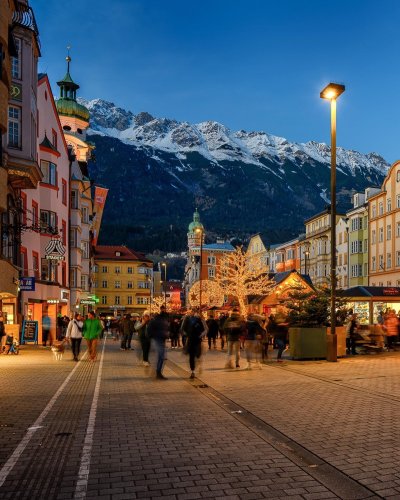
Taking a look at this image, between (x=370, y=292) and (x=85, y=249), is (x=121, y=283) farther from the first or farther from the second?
(x=370, y=292)

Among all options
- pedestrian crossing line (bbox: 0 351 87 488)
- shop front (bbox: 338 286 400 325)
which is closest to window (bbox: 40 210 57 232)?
shop front (bbox: 338 286 400 325)

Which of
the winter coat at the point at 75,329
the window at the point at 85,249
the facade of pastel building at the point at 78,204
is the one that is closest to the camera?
the winter coat at the point at 75,329

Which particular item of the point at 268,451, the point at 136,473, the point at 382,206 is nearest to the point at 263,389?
the point at 268,451

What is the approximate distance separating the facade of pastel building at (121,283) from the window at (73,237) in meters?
60.7

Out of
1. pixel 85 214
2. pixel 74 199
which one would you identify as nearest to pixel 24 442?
pixel 74 199

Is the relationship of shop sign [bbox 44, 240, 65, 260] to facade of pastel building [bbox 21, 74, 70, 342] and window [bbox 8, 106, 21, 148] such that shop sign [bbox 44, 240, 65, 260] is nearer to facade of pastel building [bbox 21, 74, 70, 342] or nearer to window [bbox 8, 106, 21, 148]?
facade of pastel building [bbox 21, 74, 70, 342]

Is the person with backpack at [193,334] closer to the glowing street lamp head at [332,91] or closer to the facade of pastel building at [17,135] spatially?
the glowing street lamp head at [332,91]

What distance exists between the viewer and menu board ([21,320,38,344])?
2930 cm

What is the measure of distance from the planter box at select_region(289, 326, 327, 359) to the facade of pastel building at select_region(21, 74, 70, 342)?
1808 cm

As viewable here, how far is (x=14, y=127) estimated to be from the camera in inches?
1070

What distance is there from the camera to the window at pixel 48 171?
125ft

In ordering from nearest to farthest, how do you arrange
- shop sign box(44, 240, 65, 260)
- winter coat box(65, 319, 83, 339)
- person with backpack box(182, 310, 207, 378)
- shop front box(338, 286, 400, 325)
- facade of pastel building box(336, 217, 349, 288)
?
1. person with backpack box(182, 310, 207, 378)
2. winter coat box(65, 319, 83, 339)
3. shop front box(338, 286, 400, 325)
4. shop sign box(44, 240, 65, 260)
5. facade of pastel building box(336, 217, 349, 288)

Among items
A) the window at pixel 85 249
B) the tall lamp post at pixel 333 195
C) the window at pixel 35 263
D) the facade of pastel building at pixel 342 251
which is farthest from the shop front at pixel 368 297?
the facade of pastel building at pixel 342 251

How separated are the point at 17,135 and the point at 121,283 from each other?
86351 millimetres
